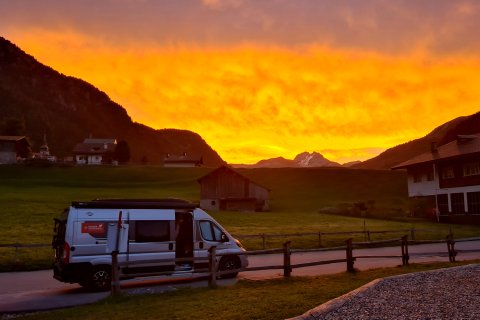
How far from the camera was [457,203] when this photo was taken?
5575 cm

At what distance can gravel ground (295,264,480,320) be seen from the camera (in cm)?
1045

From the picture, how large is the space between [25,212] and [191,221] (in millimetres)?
33291

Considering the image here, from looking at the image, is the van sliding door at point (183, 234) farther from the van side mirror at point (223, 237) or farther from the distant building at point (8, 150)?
the distant building at point (8, 150)

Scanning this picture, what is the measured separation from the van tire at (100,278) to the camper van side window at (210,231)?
3.73 meters

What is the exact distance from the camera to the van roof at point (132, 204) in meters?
17.0

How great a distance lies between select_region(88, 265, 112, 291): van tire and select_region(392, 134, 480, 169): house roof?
4566 cm

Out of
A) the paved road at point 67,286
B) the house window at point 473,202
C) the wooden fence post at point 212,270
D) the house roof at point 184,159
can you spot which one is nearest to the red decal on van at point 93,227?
the paved road at point 67,286

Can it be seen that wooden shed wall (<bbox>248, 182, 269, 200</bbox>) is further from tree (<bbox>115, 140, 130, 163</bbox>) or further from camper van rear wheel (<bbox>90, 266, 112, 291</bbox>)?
tree (<bbox>115, 140, 130, 163</bbox>)

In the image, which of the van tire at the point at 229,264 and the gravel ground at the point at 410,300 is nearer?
the gravel ground at the point at 410,300

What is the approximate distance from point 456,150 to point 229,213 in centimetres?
2694

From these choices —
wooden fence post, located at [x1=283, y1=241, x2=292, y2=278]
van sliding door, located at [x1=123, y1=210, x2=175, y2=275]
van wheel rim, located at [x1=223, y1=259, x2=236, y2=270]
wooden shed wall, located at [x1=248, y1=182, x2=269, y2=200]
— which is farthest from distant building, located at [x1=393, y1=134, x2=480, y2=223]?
van sliding door, located at [x1=123, y1=210, x2=175, y2=275]

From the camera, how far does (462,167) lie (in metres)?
55.2

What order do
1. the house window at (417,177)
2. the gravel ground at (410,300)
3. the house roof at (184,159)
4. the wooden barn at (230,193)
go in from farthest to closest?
the house roof at (184,159), the wooden barn at (230,193), the house window at (417,177), the gravel ground at (410,300)

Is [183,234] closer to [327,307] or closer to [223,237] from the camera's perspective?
[223,237]
